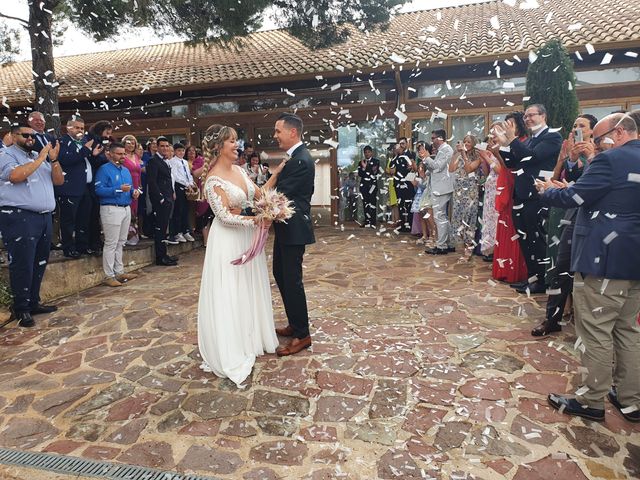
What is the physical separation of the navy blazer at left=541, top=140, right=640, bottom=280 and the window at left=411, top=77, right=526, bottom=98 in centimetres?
998

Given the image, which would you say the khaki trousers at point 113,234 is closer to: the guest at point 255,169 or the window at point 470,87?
the guest at point 255,169

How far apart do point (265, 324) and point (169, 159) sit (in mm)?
5817

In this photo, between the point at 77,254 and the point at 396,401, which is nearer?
the point at 396,401

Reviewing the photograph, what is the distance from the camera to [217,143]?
3.49 m

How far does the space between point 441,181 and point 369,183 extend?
5.04 m

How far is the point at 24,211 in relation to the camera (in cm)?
471

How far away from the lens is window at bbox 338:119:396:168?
41.9 feet

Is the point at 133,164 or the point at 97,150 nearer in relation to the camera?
the point at 97,150

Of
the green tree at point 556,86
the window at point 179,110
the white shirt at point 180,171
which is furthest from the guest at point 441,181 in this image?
the window at point 179,110

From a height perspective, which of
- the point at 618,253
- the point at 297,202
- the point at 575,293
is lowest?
the point at 575,293

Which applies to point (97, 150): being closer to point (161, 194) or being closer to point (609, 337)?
point (161, 194)

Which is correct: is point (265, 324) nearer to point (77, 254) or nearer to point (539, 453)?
point (539, 453)

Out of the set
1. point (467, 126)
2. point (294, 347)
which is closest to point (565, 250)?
point (294, 347)

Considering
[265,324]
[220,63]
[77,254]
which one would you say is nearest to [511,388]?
[265,324]
